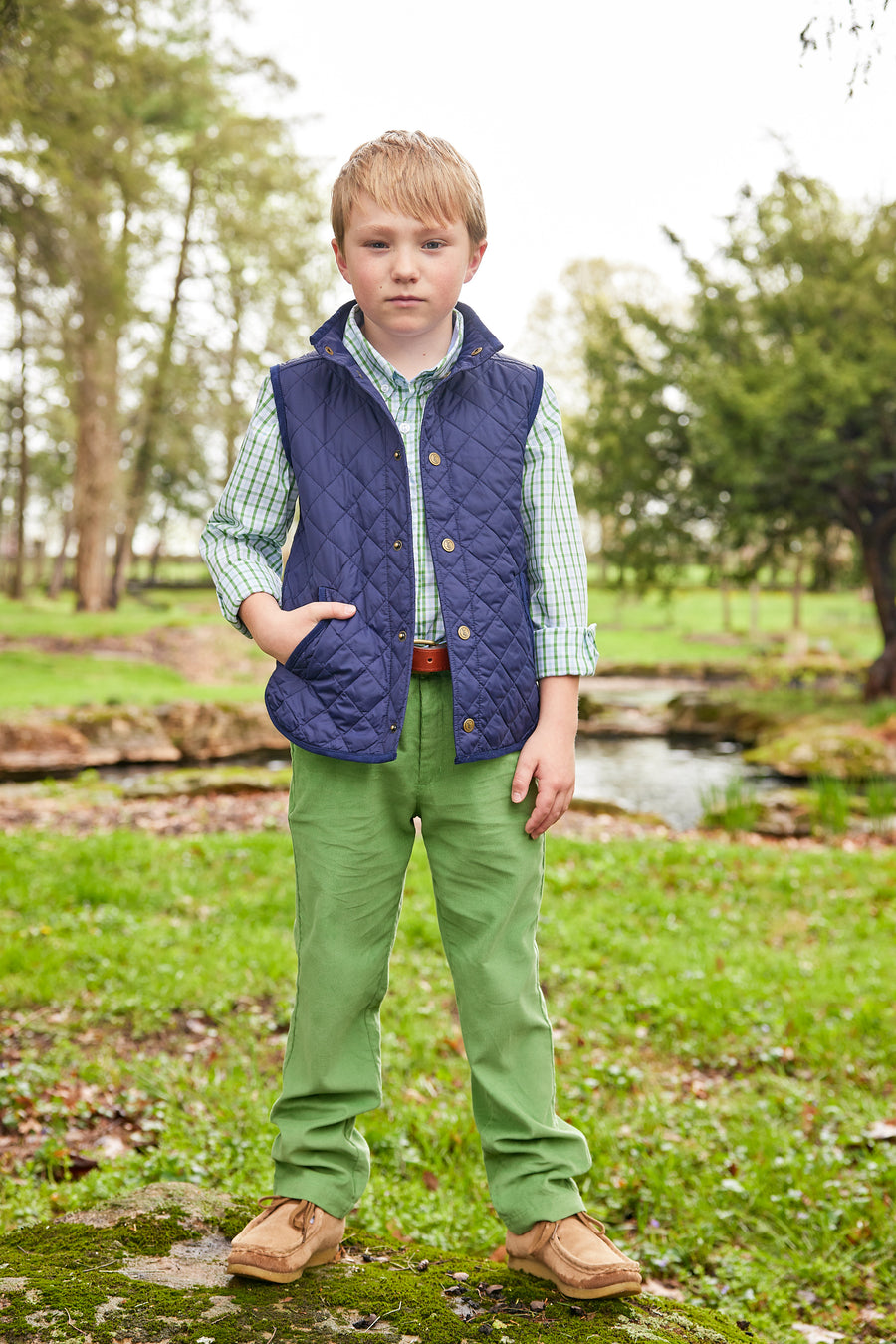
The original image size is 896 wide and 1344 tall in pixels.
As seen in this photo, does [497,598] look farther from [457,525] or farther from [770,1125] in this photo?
[770,1125]

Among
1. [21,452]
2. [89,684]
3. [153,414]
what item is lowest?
[89,684]

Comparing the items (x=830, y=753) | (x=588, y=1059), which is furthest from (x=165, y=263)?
(x=588, y=1059)

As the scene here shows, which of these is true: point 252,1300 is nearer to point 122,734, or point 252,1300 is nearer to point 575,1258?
point 575,1258

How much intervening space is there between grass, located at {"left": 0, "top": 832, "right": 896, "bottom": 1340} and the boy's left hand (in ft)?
5.06

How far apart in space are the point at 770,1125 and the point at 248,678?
1727 cm

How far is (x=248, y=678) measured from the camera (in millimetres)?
20000

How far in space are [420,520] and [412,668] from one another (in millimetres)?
301

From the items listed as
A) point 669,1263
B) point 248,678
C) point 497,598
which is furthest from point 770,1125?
point 248,678

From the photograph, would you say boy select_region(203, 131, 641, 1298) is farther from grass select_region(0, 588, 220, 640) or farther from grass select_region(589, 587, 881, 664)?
grass select_region(589, 587, 881, 664)

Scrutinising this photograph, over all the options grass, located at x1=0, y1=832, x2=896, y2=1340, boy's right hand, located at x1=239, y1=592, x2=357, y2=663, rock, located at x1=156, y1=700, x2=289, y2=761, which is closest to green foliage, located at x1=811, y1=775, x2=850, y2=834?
grass, located at x1=0, y1=832, x2=896, y2=1340

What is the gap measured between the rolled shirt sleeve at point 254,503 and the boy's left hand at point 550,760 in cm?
59

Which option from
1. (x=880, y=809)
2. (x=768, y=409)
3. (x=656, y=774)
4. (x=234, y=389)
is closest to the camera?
(x=880, y=809)

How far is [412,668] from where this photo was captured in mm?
2068

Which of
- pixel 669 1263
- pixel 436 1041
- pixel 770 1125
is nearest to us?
pixel 669 1263
